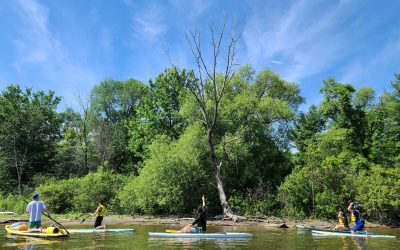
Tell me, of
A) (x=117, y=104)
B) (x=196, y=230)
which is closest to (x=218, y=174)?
(x=196, y=230)

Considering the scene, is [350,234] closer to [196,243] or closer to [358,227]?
[358,227]

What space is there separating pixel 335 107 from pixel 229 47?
14902mm

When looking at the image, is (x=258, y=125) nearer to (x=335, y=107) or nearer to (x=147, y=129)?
(x=335, y=107)

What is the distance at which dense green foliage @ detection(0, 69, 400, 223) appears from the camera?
95.9ft

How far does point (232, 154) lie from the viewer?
1368 inches

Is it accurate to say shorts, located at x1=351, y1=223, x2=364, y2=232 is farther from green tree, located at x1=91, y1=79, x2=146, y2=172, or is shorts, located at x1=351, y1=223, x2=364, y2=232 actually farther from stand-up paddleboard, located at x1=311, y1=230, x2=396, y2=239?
green tree, located at x1=91, y1=79, x2=146, y2=172

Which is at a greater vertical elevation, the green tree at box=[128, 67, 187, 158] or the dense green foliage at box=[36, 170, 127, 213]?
the green tree at box=[128, 67, 187, 158]

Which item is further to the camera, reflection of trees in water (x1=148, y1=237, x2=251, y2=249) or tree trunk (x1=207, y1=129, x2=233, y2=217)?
tree trunk (x1=207, y1=129, x2=233, y2=217)

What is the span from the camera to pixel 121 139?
56.9 meters

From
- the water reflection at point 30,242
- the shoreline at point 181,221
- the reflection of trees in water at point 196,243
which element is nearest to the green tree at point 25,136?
the shoreline at point 181,221

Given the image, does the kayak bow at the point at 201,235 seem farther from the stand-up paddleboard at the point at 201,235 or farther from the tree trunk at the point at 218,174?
the tree trunk at the point at 218,174

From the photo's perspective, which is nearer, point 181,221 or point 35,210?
point 35,210

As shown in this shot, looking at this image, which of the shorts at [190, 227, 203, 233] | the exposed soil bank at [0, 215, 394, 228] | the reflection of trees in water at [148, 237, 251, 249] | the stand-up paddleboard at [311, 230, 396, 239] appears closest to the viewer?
the reflection of trees in water at [148, 237, 251, 249]

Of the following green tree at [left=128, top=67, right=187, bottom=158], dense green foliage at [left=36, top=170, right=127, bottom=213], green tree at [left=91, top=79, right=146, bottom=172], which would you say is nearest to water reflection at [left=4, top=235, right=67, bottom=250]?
dense green foliage at [left=36, top=170, right=127, bottom=213]
